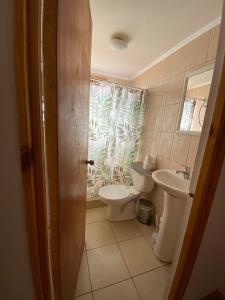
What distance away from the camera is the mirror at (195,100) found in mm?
1364

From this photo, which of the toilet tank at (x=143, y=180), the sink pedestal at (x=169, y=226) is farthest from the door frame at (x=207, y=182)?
the toilet tank at (x=143, y=180)

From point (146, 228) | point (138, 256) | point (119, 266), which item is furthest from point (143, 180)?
point (119, 266)

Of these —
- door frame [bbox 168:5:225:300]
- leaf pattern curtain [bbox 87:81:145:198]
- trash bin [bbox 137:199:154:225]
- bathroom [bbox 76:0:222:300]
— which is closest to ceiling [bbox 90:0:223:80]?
bathroom [bbox 76:0:222:300]

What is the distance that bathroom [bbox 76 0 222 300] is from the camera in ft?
4.04

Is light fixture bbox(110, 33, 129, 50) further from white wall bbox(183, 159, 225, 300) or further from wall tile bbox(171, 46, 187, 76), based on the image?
white wall bbox(183, 159, 225, 300)

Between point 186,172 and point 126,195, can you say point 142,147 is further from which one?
point 186,172

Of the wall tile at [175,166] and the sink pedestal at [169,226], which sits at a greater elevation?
the wall tile at [175,166]

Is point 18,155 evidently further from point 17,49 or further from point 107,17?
point 107,17

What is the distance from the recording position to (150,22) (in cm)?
134

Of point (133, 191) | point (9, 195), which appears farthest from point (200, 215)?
point (133, 191)

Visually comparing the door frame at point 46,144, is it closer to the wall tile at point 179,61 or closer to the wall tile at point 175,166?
the wall tile at point 175,166

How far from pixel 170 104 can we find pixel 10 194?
70.9 inches

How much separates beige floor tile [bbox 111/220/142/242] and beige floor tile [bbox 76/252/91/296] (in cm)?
47

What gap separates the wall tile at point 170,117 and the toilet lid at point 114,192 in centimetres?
98
